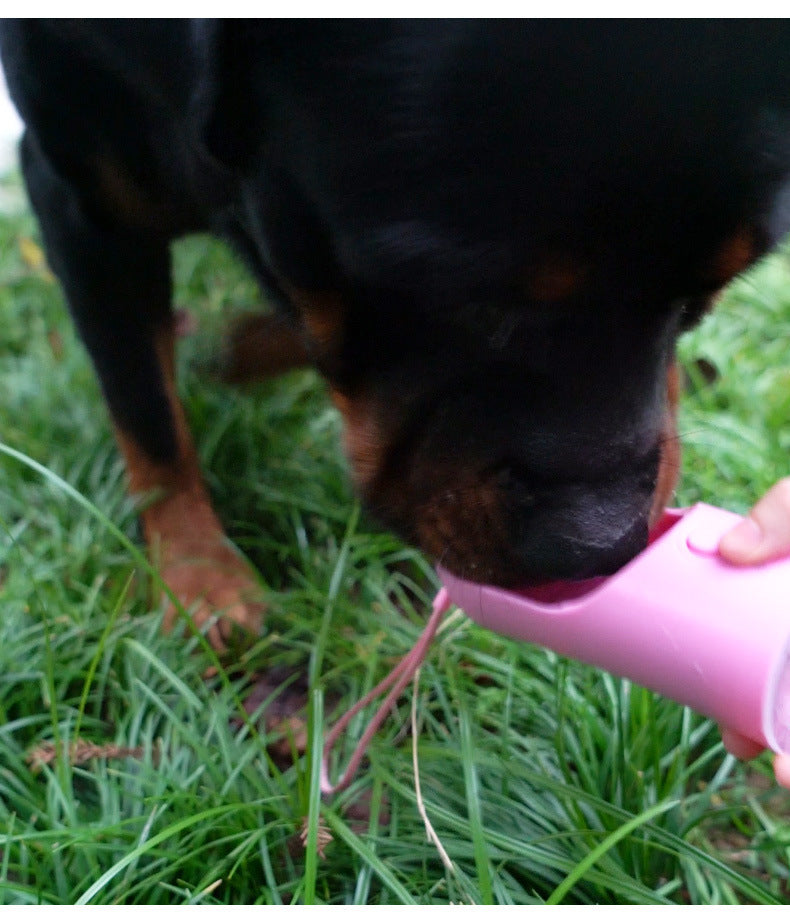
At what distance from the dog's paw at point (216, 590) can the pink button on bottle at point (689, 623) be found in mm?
624

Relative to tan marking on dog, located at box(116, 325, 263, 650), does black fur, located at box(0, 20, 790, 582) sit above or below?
above

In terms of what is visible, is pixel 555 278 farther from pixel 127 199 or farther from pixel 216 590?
pixel 216 590

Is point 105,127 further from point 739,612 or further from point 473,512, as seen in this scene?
point 739,612

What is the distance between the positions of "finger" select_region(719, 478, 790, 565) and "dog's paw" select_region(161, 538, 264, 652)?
0.84m

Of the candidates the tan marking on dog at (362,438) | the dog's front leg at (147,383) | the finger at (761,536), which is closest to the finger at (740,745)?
the finger at (761,536)

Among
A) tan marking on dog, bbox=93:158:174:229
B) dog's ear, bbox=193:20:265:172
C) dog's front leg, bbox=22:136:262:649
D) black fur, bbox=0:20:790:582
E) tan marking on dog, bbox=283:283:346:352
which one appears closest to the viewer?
black fur, bbox=0:20:790:582

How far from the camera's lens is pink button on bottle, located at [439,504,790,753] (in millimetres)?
1044

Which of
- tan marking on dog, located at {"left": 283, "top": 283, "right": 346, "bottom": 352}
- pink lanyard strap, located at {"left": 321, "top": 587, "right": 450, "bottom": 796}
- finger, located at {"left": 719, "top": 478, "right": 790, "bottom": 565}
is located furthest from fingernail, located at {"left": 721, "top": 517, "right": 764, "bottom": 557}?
tan marking on dog, located at {"left": 283, "top": 283, "right": 346, "bottom": 352}

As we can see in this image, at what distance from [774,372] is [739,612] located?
4.52 feet

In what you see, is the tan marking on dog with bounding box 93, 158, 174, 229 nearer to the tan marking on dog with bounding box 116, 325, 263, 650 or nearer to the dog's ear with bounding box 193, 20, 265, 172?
the tan marking on dog with bounding box 116, 325, 263, 650

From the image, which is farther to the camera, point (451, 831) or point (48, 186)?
point (48, 186)

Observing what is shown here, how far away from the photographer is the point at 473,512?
1157 millimetres

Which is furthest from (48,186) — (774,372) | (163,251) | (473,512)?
(774,372)
